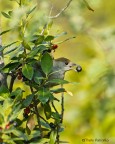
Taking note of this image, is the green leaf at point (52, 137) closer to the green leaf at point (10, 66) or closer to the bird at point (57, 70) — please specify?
the bird at point (57, 70)

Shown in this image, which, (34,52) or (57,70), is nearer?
(34,52)

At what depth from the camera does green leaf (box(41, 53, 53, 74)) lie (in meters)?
2.16

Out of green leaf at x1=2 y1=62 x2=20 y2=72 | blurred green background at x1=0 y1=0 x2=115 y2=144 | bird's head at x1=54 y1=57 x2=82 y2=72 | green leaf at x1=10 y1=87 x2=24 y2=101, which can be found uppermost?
blurred green background at x1=0 y1=0 x2=115 y2=144

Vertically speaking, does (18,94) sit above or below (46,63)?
below

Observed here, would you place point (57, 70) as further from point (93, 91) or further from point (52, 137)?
point (93, 91)

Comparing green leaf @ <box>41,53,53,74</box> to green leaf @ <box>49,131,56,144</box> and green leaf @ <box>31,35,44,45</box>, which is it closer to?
green leaf @ <box>31,35,44,45</box>

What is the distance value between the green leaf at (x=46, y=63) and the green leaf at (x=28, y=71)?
0.19 ft

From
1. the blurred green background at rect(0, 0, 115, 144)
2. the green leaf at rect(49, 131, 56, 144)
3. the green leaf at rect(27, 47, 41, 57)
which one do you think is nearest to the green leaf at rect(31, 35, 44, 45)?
the green leaf at rect(27, 47, 41, 57)

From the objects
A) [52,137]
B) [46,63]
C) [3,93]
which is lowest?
[52,137]

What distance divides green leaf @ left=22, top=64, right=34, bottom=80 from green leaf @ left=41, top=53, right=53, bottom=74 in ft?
0.19

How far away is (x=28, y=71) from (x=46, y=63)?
9cm

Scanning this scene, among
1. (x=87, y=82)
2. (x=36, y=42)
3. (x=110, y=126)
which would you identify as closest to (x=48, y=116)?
(x=36, y=42)

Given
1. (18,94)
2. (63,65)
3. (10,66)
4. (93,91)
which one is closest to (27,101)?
(18,94)

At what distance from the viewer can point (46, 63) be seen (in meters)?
2.17
